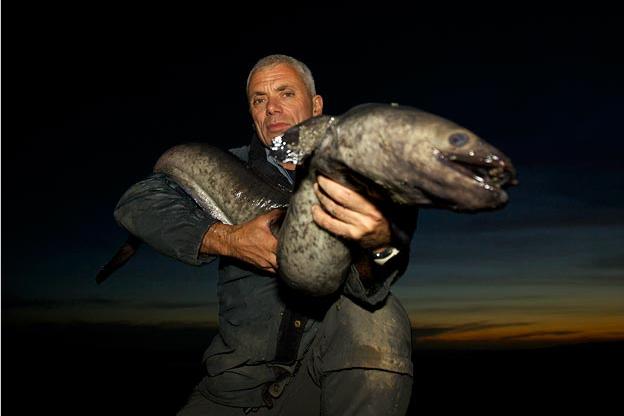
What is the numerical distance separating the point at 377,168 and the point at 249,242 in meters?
1.25

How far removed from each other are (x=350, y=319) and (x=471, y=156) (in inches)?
73.7

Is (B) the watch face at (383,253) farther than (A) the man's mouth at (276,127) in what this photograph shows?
No

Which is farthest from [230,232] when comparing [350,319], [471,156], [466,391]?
[466,391]

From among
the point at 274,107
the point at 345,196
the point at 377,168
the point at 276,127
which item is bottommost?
the point at 276,127

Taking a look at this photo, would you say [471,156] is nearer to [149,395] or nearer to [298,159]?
[298,159]

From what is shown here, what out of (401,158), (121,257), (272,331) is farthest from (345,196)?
(121,257)

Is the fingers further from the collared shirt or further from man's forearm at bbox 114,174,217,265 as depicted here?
man's forearm at bbox 114,174,217,265

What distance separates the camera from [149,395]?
786 inches

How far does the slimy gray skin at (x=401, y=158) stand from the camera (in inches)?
67.4

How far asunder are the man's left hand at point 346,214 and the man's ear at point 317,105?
2.23 metres

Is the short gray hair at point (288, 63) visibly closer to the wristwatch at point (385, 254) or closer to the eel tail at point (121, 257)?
the eel tail at point (121, 257)

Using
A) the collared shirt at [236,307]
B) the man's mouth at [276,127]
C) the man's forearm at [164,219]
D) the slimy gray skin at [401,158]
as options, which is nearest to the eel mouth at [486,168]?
the slimy gray skin at [401,158]

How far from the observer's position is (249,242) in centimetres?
295

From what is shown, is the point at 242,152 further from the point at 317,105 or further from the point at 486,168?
the point at 486,168
